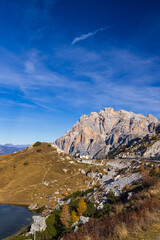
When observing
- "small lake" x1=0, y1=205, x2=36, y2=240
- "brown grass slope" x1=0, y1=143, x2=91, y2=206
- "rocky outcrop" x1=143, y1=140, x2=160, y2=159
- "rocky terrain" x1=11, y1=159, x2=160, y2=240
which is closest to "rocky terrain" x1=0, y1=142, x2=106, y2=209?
"brown grass slope" x1=0, y1=143, x2=91, y2=206

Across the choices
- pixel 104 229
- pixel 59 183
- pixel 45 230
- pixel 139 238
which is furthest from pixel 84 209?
pixel 59 183

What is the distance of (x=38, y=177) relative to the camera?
8219 cm

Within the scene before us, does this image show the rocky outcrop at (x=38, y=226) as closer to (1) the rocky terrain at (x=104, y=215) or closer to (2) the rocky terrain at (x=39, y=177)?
(1) the rocky terrain at (x=104, y=215)

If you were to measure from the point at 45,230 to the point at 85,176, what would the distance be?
6471cm

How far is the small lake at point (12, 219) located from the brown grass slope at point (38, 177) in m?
5.99

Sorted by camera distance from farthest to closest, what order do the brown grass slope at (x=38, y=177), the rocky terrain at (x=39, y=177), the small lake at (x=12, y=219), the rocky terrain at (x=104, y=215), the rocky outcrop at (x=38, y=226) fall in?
1. the brown grass slope at (x=38, y=177)
2. the rocky terrain at (x=39, y=177)
3. the small lake at (x=12, y=219)
4. the rocky outcrop at (x=38, y=226)
5. the rocky terrain at (x=104, y=215)

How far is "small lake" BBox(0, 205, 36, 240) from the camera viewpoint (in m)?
41.6

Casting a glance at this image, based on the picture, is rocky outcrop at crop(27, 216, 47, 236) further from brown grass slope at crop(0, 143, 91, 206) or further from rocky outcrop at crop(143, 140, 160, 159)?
rocky outcrop at crop(143, 140, 160, 159)

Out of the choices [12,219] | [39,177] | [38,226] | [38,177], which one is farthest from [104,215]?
[38,177]

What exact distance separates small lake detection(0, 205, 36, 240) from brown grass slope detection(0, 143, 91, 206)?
5989mm

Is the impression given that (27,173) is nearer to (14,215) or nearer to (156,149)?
(14,215)

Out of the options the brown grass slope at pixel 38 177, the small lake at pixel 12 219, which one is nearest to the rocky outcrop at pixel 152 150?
the brown grass slope at pixel 38 177

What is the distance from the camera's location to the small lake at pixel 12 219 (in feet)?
136

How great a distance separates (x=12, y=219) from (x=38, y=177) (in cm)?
3361
